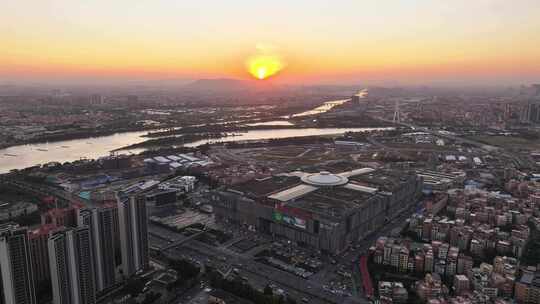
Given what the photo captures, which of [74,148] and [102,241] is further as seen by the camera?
[74,148]

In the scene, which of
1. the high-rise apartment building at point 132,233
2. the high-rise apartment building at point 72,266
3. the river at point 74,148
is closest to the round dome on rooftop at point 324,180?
the high-rise apartment building at point 132,233

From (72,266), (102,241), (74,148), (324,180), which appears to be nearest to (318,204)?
(324,180)

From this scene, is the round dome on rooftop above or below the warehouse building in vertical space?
above

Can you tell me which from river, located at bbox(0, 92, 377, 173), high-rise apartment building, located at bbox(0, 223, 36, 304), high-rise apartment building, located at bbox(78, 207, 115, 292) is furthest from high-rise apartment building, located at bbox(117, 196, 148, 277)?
river, located at bbox(0, 92, 377, 173)

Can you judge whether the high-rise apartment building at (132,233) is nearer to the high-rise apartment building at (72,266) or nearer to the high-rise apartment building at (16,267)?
the high-rise apartment building at (72,266)

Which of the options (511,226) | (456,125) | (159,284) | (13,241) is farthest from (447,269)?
(456,125)

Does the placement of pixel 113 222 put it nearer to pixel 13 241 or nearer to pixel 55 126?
pixel 13 241

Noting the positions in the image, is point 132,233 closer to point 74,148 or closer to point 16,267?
point 16,267

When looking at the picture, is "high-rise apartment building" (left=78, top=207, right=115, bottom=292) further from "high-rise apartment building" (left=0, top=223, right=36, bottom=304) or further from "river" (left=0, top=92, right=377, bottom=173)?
"river" (left=0, top=92, right=377, bottom=173)
